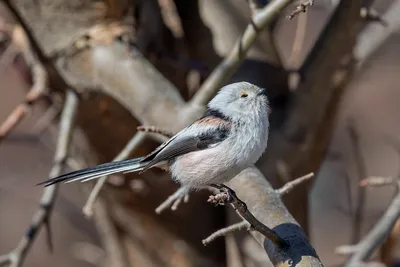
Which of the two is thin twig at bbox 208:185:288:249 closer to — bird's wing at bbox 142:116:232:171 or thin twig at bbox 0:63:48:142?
bird's wing at bbox 142:116:232:171

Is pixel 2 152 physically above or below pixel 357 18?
below

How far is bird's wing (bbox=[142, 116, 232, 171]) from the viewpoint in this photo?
2037 mm

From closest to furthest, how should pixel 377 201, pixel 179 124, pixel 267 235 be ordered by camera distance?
pixel 267 235
pixel 179 124
pixel 377 201

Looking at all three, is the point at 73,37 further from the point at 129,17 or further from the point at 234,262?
the point at 234,262

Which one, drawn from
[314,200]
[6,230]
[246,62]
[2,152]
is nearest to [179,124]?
[246,62]

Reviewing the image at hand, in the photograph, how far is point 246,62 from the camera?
2.89 meters

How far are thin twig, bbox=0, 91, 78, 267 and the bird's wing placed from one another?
49 cm

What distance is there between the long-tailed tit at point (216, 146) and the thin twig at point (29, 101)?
62 centimetres

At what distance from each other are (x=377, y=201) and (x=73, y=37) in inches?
165

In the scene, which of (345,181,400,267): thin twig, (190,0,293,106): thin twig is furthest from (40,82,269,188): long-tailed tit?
(345,181,400,267): thin twig

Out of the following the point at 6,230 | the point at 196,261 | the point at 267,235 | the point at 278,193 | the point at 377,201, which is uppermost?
the point at 267,235

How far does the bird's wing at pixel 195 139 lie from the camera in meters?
2.04

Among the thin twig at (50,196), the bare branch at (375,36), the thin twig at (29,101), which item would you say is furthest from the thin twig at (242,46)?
the bare branch at (375,36)

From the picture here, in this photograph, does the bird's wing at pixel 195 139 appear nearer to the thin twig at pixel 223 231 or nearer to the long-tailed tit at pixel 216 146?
the long-tailed tit at pixel 216 146
